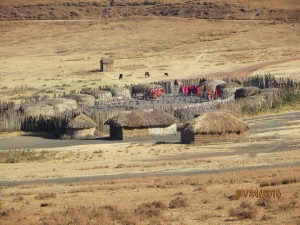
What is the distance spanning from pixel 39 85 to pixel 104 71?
1046 cm

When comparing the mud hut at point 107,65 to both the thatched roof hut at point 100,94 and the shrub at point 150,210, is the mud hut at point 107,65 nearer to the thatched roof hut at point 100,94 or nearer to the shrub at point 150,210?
the thatched roof hut at point 100,94

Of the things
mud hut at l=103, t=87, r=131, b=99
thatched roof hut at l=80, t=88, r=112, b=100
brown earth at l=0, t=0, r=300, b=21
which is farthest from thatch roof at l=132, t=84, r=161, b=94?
brown earth at l=0, t=0, r=300, b=21

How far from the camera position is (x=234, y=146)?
43312 millimetres

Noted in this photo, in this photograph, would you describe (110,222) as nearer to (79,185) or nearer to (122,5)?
(79,185)

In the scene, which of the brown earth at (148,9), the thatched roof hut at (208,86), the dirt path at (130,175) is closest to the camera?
the dirt path at (130,175)

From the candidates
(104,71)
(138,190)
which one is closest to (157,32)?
(104,71)

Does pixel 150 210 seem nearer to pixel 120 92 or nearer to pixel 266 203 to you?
pixel 266 203

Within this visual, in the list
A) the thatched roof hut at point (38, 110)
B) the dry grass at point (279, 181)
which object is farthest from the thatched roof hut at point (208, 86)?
the dry grass at point (279, 181)

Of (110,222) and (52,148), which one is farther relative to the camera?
(52,148)

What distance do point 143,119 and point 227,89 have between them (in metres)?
18.9

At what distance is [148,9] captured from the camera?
14112 cm

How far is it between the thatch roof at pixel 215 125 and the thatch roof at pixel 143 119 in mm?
5004

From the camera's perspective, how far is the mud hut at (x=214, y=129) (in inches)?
1775

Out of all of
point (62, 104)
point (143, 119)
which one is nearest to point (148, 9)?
point (62, 104)
